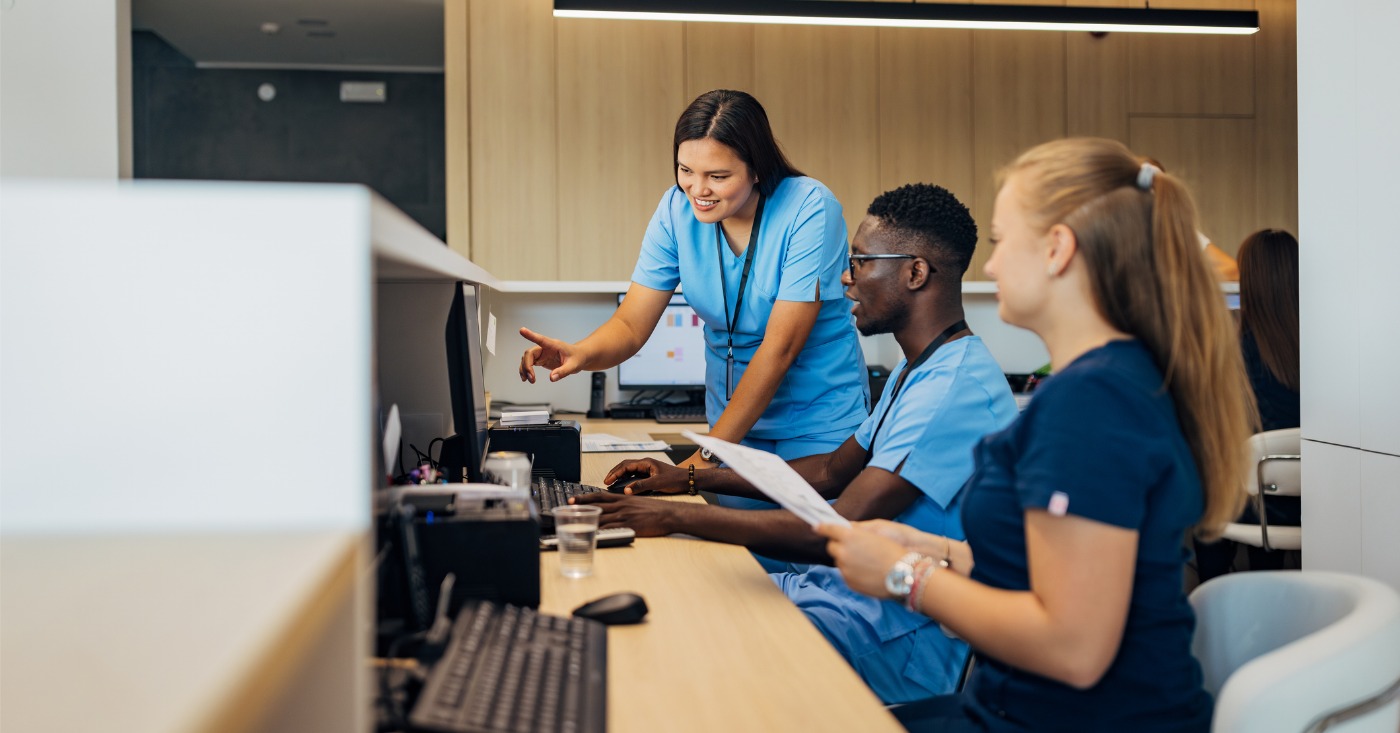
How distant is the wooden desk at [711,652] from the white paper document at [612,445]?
1.26 metres

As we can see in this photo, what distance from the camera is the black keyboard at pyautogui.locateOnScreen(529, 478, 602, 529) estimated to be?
1.70 m

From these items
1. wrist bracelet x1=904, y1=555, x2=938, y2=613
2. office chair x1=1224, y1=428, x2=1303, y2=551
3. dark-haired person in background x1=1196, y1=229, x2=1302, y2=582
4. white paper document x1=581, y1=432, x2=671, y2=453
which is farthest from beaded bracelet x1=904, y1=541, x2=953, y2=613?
dark-haired person in background x1=1196, y1=229, x2=1302, y2=582

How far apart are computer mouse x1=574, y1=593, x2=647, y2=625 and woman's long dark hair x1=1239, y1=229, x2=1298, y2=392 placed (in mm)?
2728

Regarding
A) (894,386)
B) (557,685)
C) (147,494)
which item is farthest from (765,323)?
(147,494)

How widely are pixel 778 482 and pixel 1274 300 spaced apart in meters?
2.57

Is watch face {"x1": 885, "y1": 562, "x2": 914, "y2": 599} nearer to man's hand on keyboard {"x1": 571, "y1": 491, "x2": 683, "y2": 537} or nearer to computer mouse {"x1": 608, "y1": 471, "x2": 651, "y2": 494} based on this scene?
man's hand on keyboard {"x1": 571, "y1": 491, "x2": 683, "y2": 537}

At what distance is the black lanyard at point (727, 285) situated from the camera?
2355 mm

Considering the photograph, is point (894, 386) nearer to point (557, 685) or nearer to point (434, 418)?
point (434, 418)

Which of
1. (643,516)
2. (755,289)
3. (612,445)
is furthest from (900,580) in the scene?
(612,445)

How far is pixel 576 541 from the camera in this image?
144 centimetres

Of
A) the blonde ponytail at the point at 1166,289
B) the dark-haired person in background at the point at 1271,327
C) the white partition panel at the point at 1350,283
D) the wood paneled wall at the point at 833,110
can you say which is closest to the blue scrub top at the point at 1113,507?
the blonde ponytail at the point at 1166,289

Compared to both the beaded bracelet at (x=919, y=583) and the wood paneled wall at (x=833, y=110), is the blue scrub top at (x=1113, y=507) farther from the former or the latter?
the wood paneled wall at (x=833, y=110)

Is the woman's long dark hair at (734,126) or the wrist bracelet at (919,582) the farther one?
the woman's long dark hair at (734,126)

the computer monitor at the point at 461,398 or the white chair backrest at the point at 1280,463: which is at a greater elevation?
the computer monitor at the point at 461,398
